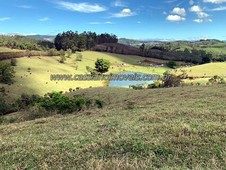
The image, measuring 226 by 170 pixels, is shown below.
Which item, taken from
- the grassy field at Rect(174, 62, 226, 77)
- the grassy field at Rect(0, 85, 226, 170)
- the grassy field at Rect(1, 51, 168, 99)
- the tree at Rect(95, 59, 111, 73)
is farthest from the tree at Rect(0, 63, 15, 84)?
the grassy field at Rect(0, 85, 226, 170)

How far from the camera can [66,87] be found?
99.5 meters

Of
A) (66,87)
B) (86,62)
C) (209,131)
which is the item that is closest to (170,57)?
(86,62)

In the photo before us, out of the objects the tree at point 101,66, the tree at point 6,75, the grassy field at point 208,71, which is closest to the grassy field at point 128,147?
the tree at point 6,75

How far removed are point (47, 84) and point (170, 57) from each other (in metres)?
116

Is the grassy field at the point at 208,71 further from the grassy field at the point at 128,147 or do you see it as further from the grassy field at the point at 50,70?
the grassy field at the point at 128,147

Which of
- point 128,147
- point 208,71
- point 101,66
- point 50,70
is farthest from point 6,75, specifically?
point 128,147

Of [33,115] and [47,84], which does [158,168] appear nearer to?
[33,115]

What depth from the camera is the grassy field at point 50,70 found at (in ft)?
297

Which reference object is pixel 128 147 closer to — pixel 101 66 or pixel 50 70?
pixel 50 70

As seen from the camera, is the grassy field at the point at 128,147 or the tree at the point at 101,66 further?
the tree at the point at 101,66

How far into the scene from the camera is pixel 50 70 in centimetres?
12375

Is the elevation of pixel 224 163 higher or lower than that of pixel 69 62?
higher

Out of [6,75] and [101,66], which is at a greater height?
[6,75]

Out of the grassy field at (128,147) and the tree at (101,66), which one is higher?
the grassy field at (128,147)
